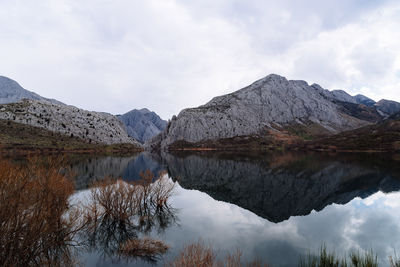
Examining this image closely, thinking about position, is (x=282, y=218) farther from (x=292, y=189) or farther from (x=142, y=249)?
(x=142, y=249)

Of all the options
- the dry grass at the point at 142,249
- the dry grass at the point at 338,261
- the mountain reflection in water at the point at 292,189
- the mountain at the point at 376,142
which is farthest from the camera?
the mountain at the point at 376,142

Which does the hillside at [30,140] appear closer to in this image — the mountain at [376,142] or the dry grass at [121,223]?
the dry grass at [121,223]

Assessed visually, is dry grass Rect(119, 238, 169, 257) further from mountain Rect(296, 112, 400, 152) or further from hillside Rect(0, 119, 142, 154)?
mountain Rect(296, 112, 400, 152)

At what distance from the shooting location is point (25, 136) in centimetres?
16000

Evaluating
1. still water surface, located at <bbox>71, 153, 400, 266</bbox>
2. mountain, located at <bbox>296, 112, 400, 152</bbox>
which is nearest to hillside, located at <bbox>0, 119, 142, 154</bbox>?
still water surface, located at <bbox>71, 153, 400, 266</bbox>

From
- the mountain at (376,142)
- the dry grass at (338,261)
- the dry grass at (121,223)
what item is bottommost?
the dry grass at (121,223)

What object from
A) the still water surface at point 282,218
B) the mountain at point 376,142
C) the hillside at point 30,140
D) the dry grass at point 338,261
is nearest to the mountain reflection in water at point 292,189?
the still water surface at point 282,218

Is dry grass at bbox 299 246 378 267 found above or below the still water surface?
above

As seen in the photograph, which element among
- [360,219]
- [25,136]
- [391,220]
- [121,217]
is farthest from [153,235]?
[25,136]

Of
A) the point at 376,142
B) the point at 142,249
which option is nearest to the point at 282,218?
the point at 142,249

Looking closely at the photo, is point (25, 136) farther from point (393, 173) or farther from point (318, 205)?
point (393, 173)

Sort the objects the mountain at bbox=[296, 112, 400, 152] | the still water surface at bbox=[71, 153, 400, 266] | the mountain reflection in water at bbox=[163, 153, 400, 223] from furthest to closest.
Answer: the mountain at bbox=[296, 112, 400, 152]
the mountain reflection in water at bbox=[163, 153, 400, 223]
the still water surface at bbox=[71, 153, 400, 266]

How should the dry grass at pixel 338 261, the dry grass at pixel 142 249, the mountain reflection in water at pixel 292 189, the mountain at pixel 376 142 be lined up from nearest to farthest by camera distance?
the dry grass at pixel 338 261 < the dry grass at pixel 142 249 < the mountain reflection in water at pixel 292 189 < the mountain at pixel 376 142

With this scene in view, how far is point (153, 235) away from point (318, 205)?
101 feet
